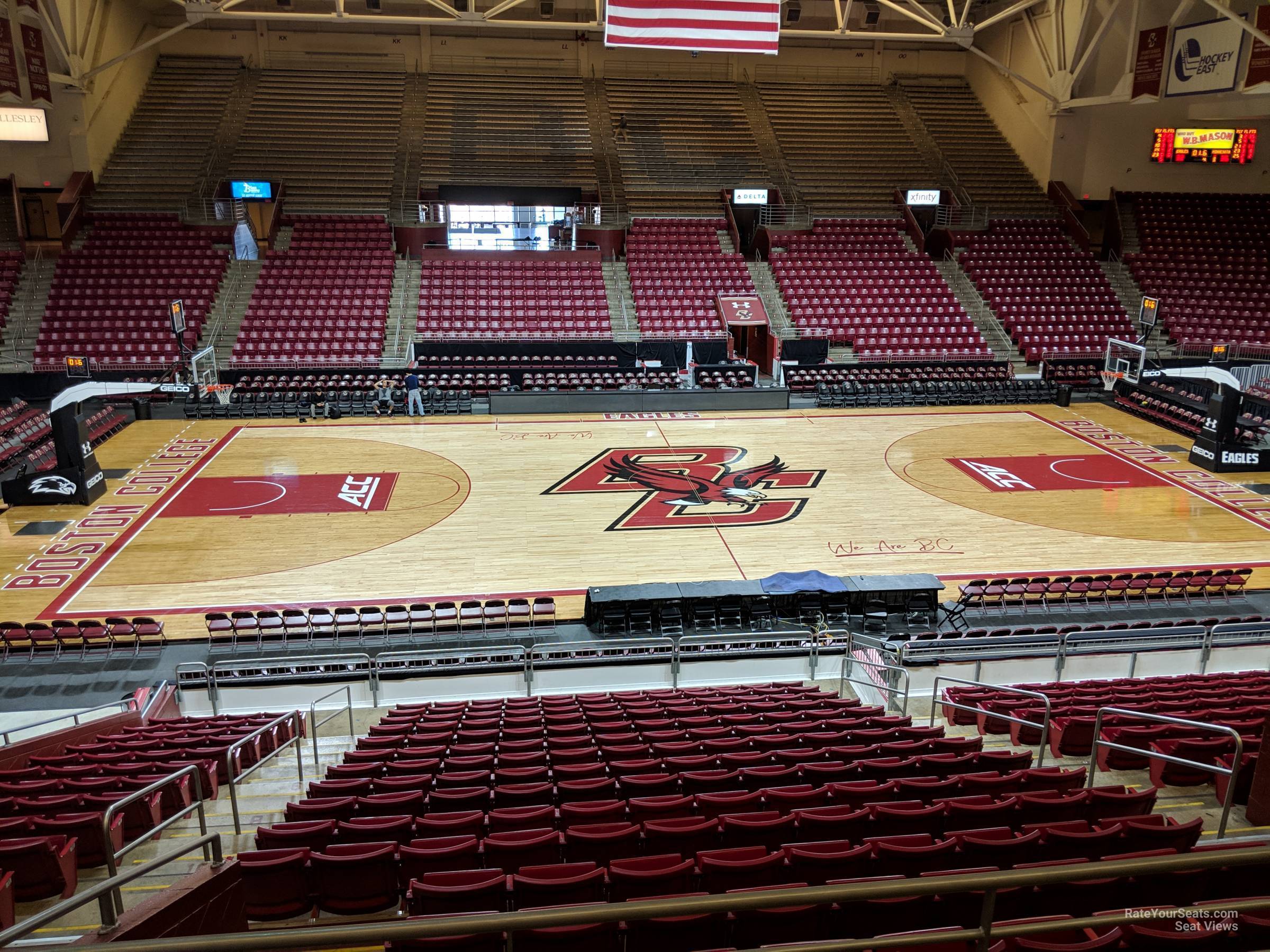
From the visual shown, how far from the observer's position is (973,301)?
34.6 m

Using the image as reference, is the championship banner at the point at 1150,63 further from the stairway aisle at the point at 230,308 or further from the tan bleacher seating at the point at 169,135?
the tan bleacher seating at the point at 169,135

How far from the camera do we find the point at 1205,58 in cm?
2659

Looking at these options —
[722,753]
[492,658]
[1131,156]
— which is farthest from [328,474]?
[1131,156]

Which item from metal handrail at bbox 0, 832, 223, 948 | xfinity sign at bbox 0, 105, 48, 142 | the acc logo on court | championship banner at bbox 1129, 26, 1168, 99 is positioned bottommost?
the acc logo on court

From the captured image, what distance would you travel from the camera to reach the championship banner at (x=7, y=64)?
23.8 m

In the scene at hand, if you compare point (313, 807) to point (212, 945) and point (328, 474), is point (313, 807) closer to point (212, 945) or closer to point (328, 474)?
point (212, 945)

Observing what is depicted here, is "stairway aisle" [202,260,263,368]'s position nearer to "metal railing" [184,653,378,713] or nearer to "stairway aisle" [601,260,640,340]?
"stairway aisle" [601,260,640,340]

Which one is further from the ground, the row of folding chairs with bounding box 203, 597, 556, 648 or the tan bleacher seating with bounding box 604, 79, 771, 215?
the tan bleacher seating with bounding box 604, 79, 771, 215

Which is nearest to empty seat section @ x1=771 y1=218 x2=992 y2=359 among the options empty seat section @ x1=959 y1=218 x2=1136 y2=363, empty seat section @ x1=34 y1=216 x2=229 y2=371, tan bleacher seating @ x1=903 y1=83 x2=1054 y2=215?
empty seat section @ x1=959 y1=218 x2=1136 y2=363

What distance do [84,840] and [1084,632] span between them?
12501 mm

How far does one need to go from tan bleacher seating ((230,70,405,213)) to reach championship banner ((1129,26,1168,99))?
26556 mm

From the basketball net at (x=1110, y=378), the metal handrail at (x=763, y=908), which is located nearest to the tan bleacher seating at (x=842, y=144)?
the basketball net at (x=1110, y=378)

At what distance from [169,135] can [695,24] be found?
1032 inches

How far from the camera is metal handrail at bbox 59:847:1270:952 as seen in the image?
224cm
